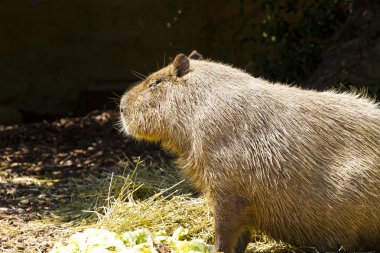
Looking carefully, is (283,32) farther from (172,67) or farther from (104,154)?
(172,67)

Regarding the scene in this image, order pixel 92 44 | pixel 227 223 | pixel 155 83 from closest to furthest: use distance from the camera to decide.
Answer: pixel 227 223 → pixel 155 83 → pixel 92 44

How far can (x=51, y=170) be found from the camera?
5.94m

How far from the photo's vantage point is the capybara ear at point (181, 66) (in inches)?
154

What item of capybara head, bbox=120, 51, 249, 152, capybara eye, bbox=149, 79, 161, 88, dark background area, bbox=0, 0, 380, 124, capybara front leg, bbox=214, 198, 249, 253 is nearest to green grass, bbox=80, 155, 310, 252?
capybara front leg, bbox=214, 198, 249, 253

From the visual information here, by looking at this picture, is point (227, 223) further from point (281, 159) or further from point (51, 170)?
point (51, 170)

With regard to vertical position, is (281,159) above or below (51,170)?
above

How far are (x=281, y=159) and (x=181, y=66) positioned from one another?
82 cm

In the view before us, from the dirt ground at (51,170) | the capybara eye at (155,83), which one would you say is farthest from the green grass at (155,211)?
the capybara eye at (155,83)

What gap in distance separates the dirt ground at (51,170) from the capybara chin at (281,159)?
44.3 inches

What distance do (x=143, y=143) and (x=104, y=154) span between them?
0.43 m

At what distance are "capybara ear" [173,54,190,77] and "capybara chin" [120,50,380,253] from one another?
13 centimetres

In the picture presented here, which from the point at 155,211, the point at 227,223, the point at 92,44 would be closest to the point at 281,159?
the point at 227,223

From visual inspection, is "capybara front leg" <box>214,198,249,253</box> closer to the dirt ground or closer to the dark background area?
the dirt ground

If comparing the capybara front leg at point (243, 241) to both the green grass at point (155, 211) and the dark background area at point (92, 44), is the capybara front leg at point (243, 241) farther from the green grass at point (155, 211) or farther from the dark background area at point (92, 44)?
the dark background area at point (92, 44)
